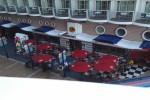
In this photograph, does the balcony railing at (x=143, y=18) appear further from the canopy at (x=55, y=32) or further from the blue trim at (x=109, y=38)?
the canopy at (x=55, y=32)

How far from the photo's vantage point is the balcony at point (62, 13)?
18866 millimetres

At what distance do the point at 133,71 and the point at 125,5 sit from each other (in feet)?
20.8

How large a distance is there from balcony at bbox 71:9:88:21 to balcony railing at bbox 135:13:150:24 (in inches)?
197

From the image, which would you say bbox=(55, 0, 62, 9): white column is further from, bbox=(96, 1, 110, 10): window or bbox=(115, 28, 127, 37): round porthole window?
bbox=(115, 28, 127, 37): round porthole window

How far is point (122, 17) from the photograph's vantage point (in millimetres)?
16172

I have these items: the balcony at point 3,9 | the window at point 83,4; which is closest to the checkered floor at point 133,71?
the window at point 83,4

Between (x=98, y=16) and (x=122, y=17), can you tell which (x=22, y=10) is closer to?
(x=98, y=16)

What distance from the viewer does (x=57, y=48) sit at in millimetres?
22406

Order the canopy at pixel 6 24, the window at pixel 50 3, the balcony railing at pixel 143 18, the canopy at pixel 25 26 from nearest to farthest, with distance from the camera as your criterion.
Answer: the balcony railing at pixel 143 18, the window at pixel 50 3, the canopy at pixel 25 26, the canopy at pixel 6 24

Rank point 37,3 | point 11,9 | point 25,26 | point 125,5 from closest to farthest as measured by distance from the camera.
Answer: point 125,5, point 37,3, point 11,9, point 25,26

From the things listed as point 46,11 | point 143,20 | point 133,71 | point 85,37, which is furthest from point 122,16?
point 46,11

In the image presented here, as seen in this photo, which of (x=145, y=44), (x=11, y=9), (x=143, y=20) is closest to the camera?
(x=143, y=20)

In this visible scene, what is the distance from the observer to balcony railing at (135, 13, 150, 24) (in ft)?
49.5

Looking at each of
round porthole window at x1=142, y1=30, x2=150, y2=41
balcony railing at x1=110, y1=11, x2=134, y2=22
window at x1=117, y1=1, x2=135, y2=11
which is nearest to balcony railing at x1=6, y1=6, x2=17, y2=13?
balcony railing at x1=110, y1=11, x2=134, y2=22
